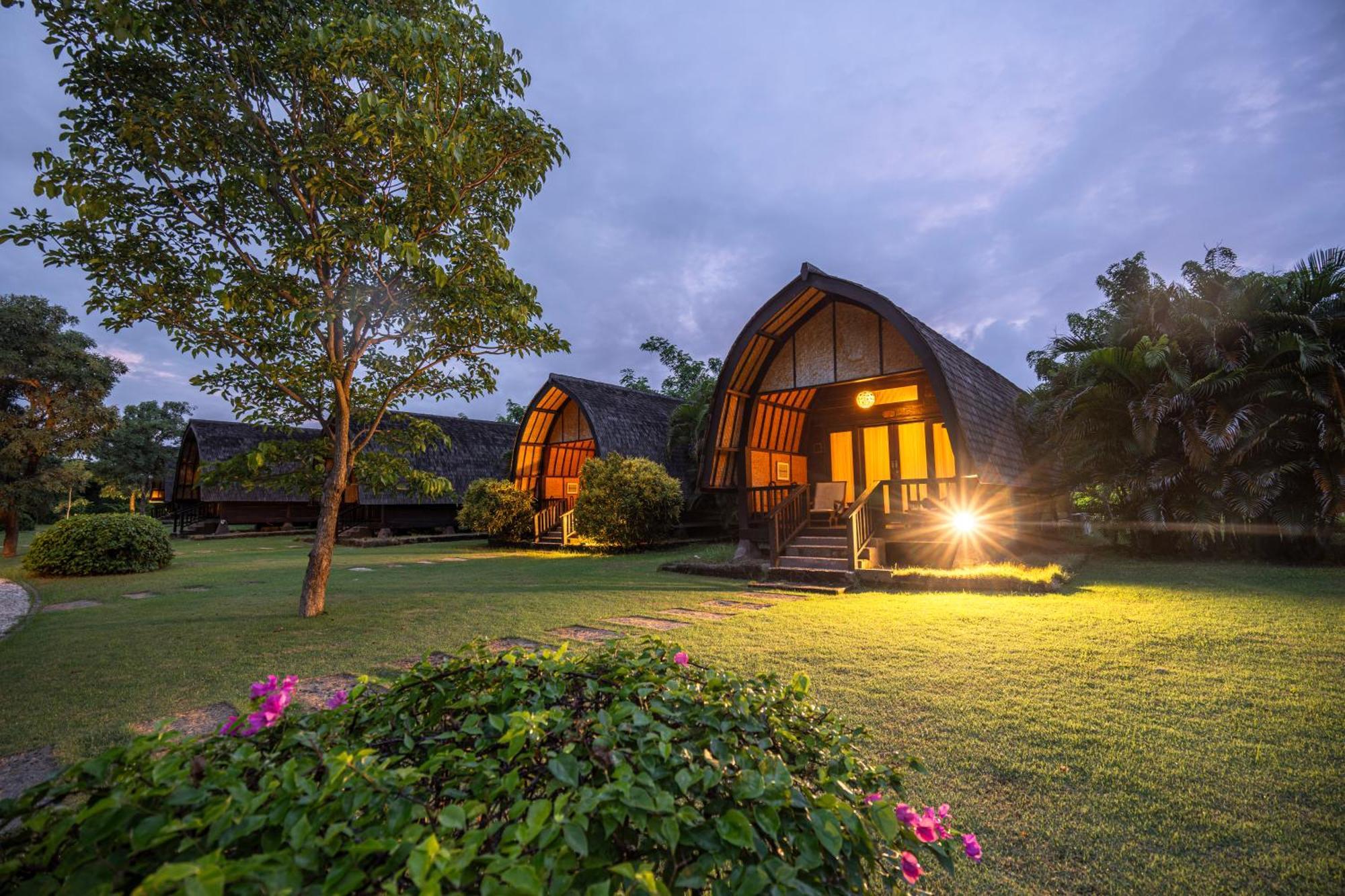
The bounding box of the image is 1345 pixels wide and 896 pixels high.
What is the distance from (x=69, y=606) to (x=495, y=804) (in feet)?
36.7

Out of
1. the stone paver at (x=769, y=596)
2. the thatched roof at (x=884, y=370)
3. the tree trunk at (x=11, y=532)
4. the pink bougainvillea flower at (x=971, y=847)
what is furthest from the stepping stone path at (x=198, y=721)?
the tree trunk at (x=11, y=532)

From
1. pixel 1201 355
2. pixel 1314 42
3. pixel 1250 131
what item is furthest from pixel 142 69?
pixel 1250 131

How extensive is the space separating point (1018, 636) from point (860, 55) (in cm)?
1048

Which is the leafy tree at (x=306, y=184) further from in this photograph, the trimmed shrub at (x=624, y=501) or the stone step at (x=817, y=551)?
the trimmed shrub at (x=624, y=501)

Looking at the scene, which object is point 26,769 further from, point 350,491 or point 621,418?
point 350,491

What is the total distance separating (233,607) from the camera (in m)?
8.03

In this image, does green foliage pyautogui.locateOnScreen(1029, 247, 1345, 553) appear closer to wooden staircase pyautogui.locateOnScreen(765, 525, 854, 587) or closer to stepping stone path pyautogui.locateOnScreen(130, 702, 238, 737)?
wooden staircase pyautogui.locateOnScreen(765, 525, 854, 587)

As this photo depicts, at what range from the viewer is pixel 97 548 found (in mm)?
12023

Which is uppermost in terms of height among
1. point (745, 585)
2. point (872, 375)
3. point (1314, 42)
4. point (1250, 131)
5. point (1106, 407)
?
point (1250, 131)

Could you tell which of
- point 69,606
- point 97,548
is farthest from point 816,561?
point 97,548

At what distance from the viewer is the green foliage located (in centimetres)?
1002

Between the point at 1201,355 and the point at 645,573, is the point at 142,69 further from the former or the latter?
the point at 1201,355

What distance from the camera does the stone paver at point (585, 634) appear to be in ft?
19.4

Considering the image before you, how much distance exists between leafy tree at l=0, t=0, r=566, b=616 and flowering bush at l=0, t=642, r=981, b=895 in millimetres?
4636
